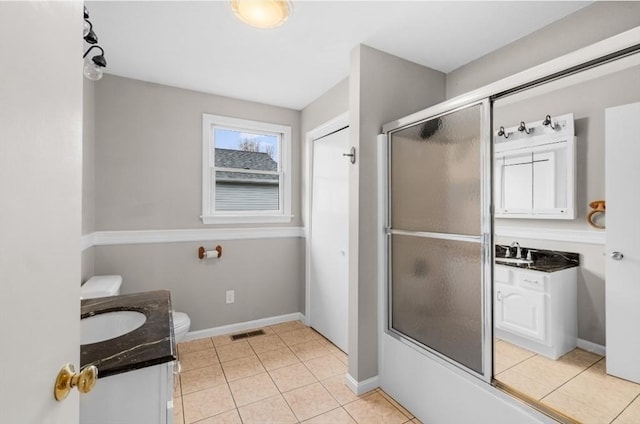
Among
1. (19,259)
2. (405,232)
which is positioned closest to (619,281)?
Answer: (405,232)

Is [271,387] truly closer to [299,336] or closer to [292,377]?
[292,377]

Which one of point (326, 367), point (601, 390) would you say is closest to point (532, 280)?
point (601, 390)

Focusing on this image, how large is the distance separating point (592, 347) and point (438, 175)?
1523mm

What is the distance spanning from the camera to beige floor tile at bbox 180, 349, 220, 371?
2.43m

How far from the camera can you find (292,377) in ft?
7.43

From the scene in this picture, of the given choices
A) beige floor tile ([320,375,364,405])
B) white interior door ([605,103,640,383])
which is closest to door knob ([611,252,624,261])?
white interior door ([605,103,640,383])

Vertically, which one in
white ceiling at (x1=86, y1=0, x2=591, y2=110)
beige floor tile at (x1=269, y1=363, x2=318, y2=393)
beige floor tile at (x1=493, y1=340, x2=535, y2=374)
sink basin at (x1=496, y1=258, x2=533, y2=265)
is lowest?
beige floor tile at (x1=269, y1=363, x2=318, y2=393)

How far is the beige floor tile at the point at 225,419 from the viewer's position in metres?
1.79

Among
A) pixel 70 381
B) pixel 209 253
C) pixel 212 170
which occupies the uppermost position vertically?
pixel 212 170

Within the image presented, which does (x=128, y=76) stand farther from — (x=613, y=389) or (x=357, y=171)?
(x=613, y=389)

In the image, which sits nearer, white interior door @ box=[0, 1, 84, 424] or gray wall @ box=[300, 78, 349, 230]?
white interior door @ box=[0, 1, 84, 424]

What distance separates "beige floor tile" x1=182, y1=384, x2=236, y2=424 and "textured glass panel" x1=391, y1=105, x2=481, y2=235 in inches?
66.9

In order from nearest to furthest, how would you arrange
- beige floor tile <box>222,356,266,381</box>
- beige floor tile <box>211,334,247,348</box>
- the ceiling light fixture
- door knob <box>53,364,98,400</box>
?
door knob <box>53,364,98,400</box>
the ceiling light fixture
beige floor tile <box>222,356,266,381</box>
beige floor tile <box>211,334,247,348</box>

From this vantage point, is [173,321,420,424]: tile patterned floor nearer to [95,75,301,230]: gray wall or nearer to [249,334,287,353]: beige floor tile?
[249,334,287,353]: beige floor tile
